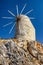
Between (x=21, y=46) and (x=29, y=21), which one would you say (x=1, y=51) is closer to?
(x=21, y=46)

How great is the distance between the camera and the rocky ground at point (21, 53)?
2692 inches

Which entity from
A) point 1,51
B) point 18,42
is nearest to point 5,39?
point 18,42

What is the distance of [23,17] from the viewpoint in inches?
3250

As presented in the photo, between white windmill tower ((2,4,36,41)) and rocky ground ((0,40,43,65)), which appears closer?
rocky ground ((0,40,43,65))

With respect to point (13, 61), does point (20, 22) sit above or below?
above

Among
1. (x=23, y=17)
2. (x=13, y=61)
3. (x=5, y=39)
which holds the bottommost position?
(x=13, y=61)

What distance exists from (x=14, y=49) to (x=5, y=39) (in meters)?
6.37

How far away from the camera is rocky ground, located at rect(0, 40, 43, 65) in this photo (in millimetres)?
68375

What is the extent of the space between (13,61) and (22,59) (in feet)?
7.60

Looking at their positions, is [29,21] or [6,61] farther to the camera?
[29,21]

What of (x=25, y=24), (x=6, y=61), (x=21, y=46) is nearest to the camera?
(x=6, y=61)

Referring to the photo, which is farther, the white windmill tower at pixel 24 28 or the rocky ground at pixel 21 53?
the white windmill tower at pixel 24 28

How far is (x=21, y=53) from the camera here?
7100cm

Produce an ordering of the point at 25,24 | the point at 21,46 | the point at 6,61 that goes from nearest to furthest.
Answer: the point at 6,61
the point at 21,46
the point at 25,24
